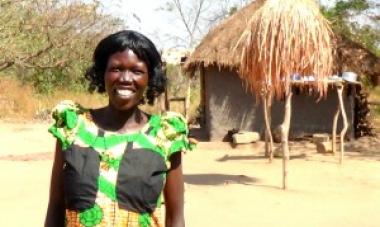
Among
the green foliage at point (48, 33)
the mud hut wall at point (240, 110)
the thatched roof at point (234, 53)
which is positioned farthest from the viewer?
the mud hut wall at point (240, 110)

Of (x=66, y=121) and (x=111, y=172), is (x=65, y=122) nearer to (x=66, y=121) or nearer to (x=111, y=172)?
(x=66, y=121)

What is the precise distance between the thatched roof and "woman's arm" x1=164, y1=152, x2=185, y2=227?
11392 mm

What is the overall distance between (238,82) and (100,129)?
12.7m

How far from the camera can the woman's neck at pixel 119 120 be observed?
1885 millimetres

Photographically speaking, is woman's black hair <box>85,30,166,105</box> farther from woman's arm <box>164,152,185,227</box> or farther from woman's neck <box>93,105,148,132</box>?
woman's arm <box>164,152,185,227</box>

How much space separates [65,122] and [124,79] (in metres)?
0.23

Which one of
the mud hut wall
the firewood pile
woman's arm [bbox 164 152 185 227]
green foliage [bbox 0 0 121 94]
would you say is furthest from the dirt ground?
woman's arm [bbox 164 152 185 227]

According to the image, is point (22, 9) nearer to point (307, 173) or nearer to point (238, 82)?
point (307, 173)

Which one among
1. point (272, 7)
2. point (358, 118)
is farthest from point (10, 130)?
point (272, 7)

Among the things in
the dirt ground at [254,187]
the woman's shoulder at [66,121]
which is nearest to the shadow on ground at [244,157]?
the dirt ground at [254,187]

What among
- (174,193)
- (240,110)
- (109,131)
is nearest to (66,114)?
(109,131)

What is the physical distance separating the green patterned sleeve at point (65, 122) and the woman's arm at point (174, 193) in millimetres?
320

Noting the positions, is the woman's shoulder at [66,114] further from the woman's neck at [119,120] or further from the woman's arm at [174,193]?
the woman's arm at [174,193]

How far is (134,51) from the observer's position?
1.87 meters
